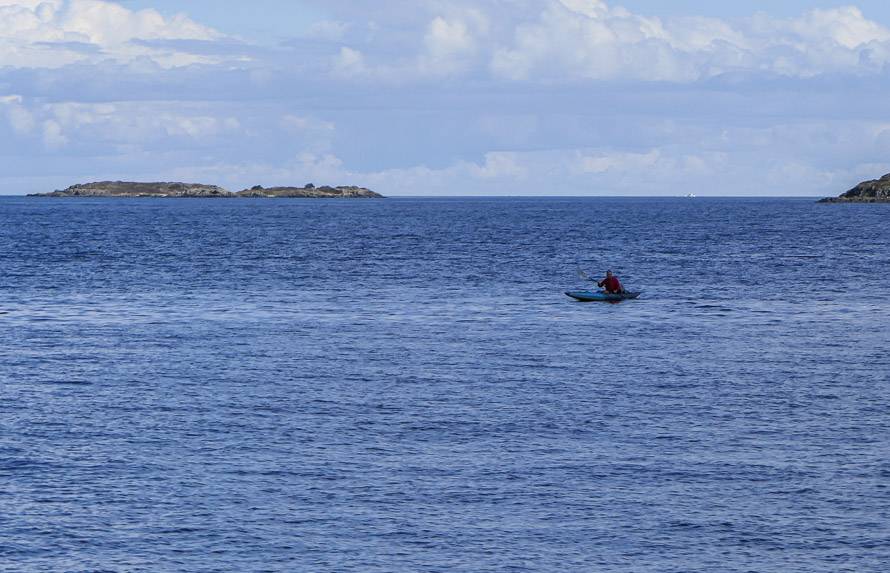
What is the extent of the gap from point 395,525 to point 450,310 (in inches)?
1768

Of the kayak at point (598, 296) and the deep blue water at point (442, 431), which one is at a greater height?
the kayak at point (598, 296)

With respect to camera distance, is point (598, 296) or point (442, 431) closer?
point (442, 431)

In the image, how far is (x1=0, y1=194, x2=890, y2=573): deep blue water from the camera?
30.4 meters

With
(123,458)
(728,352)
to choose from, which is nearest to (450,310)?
(728,352)

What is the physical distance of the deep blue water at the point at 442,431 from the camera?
3039 centimetres

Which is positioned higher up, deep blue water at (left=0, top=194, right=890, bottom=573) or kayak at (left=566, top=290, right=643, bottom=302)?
kayak at (left=566, top=290, right=643, bottom=302)

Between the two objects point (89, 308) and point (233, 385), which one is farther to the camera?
point (89, 308)

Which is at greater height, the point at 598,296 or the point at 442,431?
the point at 598,296

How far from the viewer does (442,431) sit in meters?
41.2

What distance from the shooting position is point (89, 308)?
76.9 metres

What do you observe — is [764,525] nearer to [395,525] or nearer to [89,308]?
[395,525]

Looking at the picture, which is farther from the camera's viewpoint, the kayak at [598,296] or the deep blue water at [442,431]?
the kayak at [598,296]

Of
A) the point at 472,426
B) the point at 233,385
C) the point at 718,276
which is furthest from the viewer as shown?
the point at 718,276

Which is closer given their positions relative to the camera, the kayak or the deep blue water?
the deep blue water
